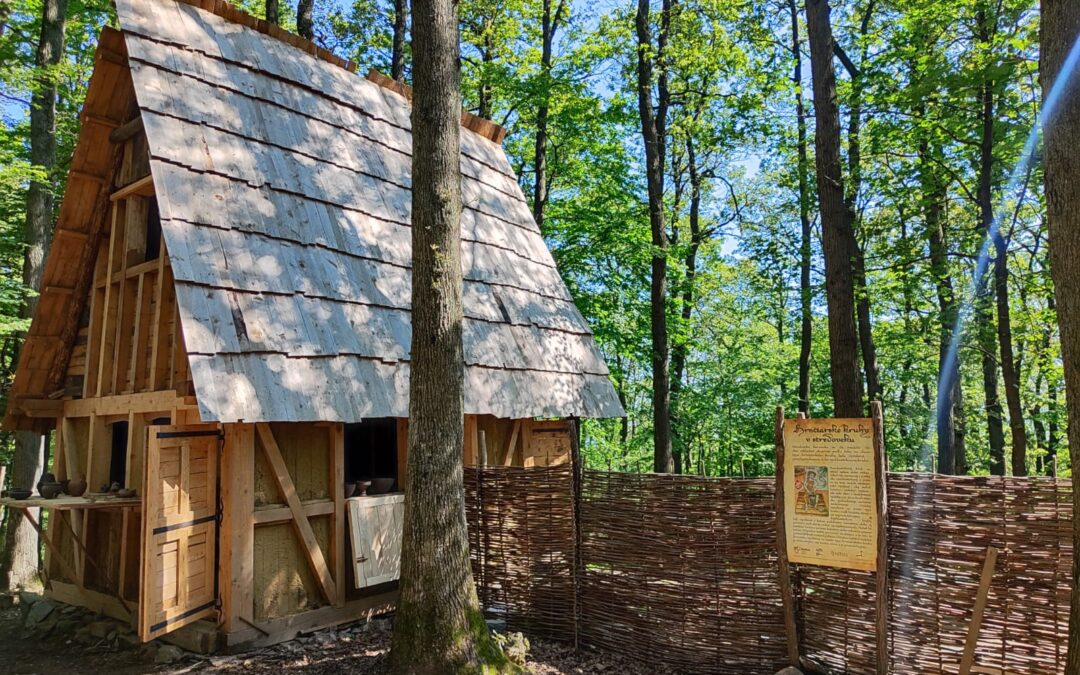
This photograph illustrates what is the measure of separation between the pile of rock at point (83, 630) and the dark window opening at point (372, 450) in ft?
8.08

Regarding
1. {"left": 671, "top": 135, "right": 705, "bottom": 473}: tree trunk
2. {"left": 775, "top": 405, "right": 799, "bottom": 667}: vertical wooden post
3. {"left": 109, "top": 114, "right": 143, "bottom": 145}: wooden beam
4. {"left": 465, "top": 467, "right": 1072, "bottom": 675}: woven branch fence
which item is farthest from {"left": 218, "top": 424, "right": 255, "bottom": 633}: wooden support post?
{"left": 671, "top": 135, "right": 705, "bottom": 473}: tree trunk

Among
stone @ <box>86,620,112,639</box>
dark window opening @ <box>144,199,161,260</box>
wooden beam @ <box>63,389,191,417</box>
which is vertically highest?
dark window opening @ <box>144,199,161,260</box>

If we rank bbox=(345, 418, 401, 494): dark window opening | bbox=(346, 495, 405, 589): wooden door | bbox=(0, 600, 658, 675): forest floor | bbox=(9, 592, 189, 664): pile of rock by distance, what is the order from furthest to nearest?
bbox=(345, 418, 401, 494): dark window opening
bbox=(346, 495, 405, 589): wooden door
bbox=(9, 592, 189, 664): pile of rock
bbox=(0, 600, 658, 675): forest floor

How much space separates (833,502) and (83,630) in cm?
752

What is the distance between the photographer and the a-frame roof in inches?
224

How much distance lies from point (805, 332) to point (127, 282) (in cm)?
1525

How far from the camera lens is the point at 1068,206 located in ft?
11.3

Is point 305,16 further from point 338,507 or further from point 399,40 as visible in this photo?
point 338,507

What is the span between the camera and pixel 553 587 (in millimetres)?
6246

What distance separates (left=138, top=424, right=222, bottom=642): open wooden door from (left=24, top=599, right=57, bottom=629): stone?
3.31 meters

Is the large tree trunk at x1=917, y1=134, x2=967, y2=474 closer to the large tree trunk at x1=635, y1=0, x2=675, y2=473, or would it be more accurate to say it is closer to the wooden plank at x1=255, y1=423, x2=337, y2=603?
the large tree trunk at x1=635, y1=0, x2=675, y2=473

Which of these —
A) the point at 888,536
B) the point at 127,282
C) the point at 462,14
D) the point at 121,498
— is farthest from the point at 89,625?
the point at 462,14

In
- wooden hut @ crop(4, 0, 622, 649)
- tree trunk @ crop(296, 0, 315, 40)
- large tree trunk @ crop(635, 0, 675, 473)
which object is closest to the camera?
wooden hut @ crop(4, 0, 622, 649)

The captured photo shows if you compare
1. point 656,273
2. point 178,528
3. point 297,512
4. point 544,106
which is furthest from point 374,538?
point 544,106
